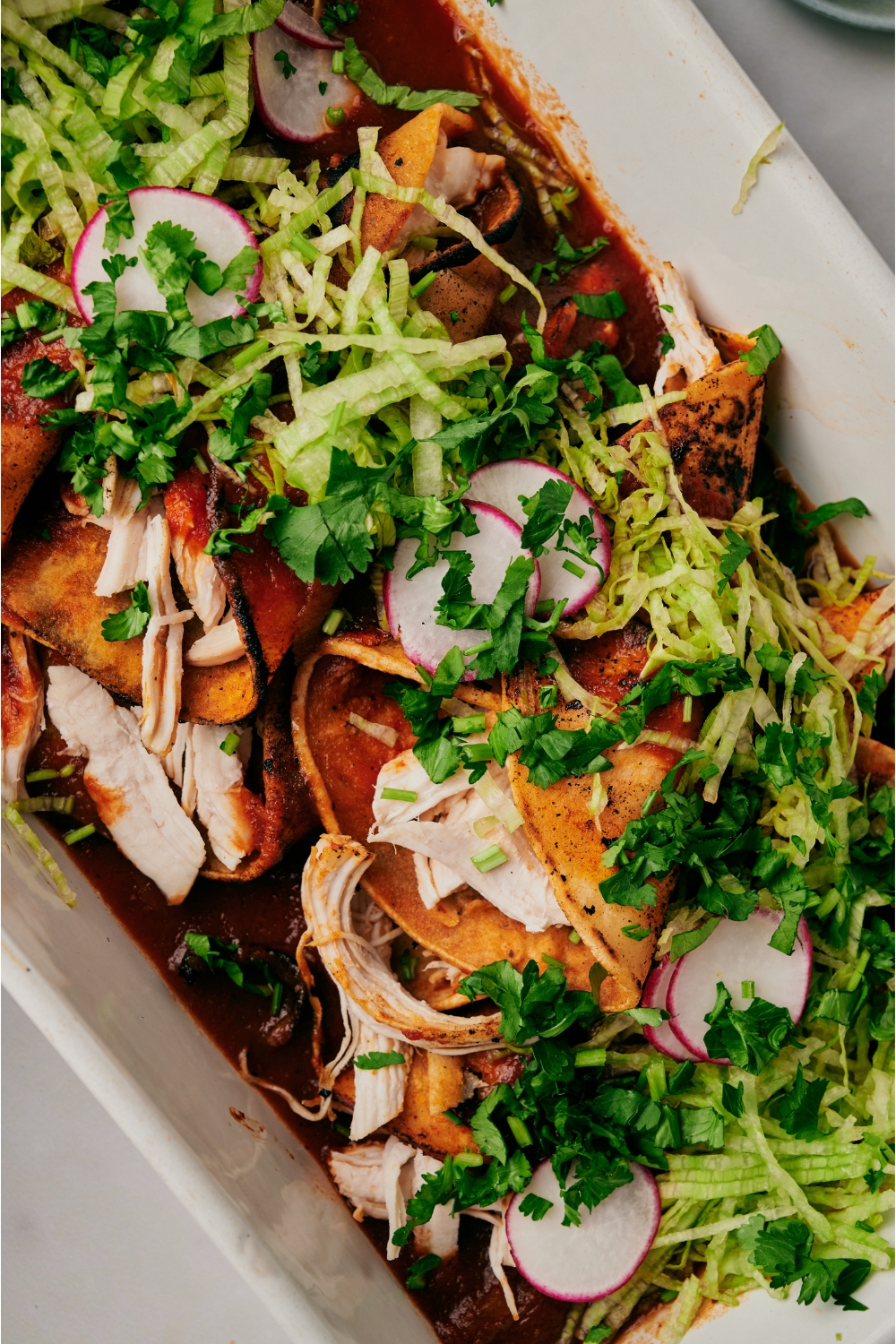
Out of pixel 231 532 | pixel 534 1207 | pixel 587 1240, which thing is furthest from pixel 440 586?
pixel 587 1240

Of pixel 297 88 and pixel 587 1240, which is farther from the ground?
pixel 297 88

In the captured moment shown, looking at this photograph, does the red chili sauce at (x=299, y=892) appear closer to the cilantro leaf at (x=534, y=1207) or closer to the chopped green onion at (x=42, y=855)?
the chopped green onion at (x=42, y=855)

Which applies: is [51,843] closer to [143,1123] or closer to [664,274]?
[143,1123]

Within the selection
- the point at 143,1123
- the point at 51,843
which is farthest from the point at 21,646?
the point at 143,1123

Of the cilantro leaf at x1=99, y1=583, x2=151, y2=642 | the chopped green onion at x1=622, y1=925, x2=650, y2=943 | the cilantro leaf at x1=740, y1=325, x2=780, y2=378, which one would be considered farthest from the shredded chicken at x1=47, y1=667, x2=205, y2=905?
the cilantro leaf at x1=740, y1=325, x2=780, y2=378

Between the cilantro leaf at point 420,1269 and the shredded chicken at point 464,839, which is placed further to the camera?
the cilantro leaf at point 420,1269

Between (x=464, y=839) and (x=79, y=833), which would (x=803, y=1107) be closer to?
(x=464, y=839)

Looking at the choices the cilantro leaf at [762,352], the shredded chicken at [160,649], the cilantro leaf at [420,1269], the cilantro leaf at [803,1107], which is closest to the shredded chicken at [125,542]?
the shredded chicken at [160,649]
